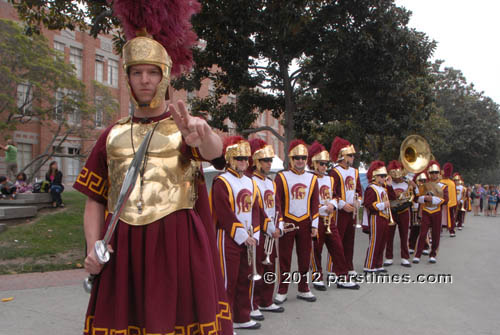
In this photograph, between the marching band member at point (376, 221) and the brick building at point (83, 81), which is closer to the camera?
the marching band member at point (376, 221)

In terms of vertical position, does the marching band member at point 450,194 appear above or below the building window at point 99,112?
below

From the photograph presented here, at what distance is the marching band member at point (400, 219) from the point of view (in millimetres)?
8883

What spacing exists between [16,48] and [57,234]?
442 inches

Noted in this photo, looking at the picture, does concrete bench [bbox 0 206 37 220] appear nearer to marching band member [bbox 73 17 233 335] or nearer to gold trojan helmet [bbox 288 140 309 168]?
gold trojan helmet [bbox 288 140 309 168]

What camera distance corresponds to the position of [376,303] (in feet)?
19.1

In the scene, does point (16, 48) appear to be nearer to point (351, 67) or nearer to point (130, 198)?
point (351, 67)

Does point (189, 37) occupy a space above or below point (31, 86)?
below

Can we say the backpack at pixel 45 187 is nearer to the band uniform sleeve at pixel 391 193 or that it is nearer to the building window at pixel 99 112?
the building window at pixel 99 112

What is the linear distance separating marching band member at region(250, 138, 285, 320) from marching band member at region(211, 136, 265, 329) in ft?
0.74

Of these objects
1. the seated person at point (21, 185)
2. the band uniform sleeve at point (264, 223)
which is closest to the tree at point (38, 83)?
the seated person at point (21, 185)

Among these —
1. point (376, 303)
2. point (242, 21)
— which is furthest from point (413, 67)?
point (376, 303)

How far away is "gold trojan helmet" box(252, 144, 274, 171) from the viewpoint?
588 cm

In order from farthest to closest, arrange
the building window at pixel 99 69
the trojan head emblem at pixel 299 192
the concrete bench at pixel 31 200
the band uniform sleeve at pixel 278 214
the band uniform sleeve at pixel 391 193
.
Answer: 1. the building window at pixel 99 69
2. the concrete bench at pixel 31 200
3. the band uniform sleeve at pixel 391 193
4. the trojan head emblem at pixel 299 192
5. the band uniform sleeve at pixel 278 214

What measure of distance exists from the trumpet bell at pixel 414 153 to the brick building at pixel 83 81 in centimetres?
1623
